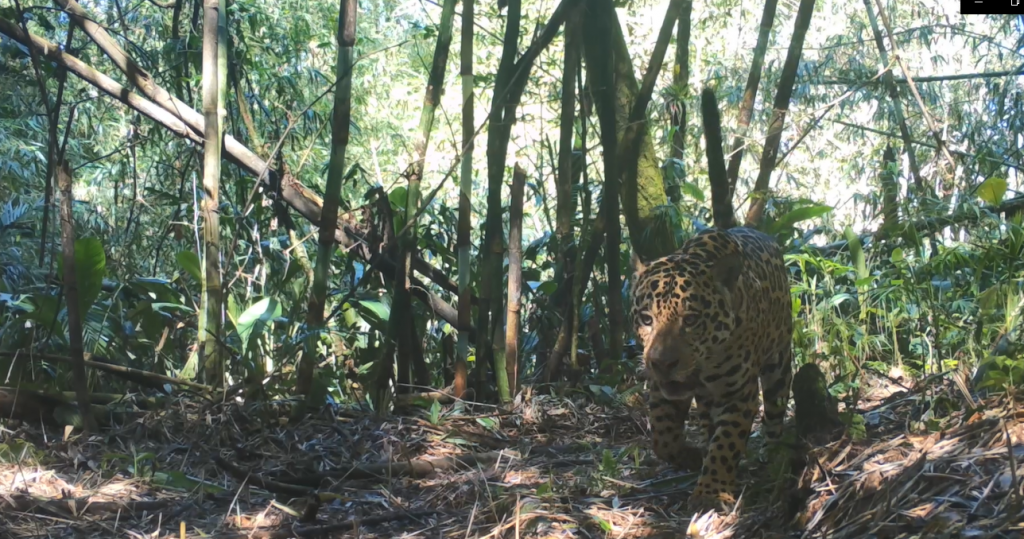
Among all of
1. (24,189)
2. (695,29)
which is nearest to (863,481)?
(24,189)

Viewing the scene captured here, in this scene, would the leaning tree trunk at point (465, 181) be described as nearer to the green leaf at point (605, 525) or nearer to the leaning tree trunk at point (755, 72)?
the leaning tree trunk at point (755, 72)

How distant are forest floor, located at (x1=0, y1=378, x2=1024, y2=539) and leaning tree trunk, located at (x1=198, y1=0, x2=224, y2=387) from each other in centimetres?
35

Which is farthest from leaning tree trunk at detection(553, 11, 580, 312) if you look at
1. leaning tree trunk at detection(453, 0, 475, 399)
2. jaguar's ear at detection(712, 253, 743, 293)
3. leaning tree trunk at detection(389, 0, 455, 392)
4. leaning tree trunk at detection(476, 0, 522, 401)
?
jaguar's ear at detection(712, 253, 743, 293)

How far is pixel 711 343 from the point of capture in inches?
115

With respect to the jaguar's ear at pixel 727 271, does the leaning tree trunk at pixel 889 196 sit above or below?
above

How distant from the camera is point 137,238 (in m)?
5.55

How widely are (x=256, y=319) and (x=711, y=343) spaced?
6.79 feet

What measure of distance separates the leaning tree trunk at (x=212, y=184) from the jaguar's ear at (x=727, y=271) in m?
1.99

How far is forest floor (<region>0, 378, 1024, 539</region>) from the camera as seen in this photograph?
2.15m

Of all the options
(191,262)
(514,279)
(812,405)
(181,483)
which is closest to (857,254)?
(514,279)

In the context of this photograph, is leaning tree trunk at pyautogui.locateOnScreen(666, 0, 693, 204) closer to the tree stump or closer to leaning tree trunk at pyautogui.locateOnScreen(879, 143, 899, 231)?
leaning tree trunk at pyautogui.locateOnScreen(879, 143, 899, 231)

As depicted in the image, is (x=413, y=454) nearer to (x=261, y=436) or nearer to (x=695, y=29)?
(x=261, y=436)

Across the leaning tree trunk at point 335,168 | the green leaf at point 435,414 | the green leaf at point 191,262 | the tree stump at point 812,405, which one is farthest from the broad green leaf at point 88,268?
the tree stump at point 812,405

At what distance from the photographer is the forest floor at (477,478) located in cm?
215
